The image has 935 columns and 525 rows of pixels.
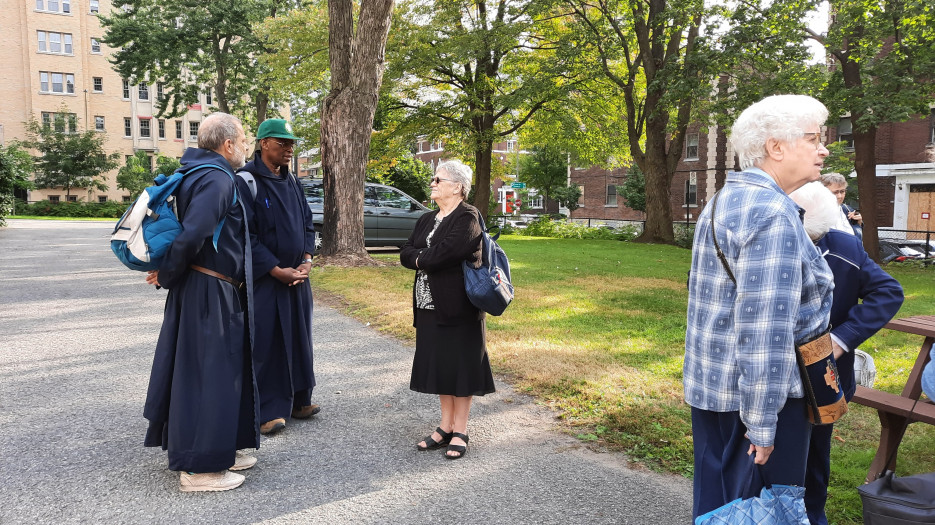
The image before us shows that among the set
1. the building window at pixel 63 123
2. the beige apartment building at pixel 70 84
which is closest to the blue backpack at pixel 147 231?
the building window at pixel 63 123

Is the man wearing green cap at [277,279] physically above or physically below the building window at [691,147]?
below

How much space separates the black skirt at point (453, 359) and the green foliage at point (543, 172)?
47.1m

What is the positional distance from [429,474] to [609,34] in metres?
22.1

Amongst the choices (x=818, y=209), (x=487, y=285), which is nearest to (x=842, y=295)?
(x=818, y=209)

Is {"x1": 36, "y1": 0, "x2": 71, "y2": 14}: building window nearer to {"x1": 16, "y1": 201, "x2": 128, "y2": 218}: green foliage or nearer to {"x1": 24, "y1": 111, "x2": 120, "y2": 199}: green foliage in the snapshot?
{"x1": 24, "y1": 111, "x2": 120, "y2": 199}: green foliage

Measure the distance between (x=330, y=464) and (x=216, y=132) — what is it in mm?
2036

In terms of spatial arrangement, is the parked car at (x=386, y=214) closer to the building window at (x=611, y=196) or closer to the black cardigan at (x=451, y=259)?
the black cardigan at (x=451, y=259)

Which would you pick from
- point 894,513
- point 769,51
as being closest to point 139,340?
point 894,513

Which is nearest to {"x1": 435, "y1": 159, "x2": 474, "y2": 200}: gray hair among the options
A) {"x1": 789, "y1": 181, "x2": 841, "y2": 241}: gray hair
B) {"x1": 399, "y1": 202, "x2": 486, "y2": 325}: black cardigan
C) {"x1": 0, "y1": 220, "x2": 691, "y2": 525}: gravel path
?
{"x1": 399, "y1": 202, "x2": 486, "y2": 325}: black cardigan

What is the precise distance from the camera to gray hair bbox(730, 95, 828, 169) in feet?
7.15

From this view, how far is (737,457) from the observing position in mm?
2275

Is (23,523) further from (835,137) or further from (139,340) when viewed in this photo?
(835,137)

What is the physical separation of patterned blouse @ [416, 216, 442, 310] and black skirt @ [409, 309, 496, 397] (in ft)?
0.15

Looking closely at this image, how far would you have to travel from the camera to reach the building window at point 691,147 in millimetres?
41400
